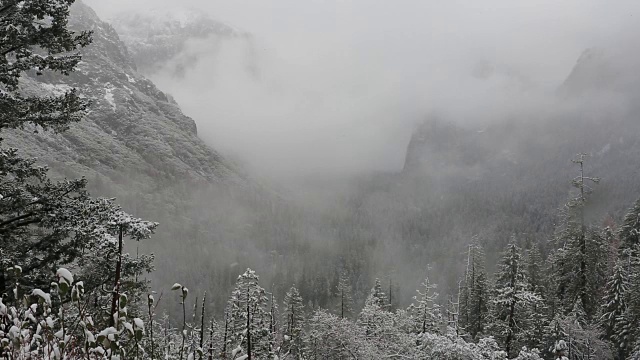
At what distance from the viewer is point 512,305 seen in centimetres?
3022

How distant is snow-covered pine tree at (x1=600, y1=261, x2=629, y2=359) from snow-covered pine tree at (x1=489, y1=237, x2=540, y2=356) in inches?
247

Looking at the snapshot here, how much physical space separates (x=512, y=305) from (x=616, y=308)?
974cm

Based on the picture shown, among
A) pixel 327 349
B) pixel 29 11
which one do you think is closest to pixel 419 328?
pixel 327 349

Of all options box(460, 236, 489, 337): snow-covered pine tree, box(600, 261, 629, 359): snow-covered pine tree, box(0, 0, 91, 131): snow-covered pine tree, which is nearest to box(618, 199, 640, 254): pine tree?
box(600, 261, 629, 359): snow-covered pine tree

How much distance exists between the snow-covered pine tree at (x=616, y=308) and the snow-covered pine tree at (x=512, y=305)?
6.26 meters

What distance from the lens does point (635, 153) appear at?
17312 centimetres

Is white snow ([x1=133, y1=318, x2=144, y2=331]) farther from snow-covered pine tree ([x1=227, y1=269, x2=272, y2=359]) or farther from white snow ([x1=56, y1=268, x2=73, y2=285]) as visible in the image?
snow-covered pine tree ([x1=227, y1=269, x2=272, y2=359])

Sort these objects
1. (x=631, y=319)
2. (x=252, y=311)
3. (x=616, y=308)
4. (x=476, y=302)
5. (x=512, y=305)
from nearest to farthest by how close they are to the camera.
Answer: (x=252, y=311) → (x=512, y=305) → (x=631, y=319) → (x=616, y=308) → (x=476, y=302)

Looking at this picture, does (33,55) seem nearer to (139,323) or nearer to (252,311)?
(139,323)

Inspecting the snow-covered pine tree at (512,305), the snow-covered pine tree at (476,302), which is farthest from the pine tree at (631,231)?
the snow-covered pine tree at (512,305)

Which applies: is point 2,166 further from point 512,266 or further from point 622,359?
point 622,359

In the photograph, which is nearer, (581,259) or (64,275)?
(64,275)

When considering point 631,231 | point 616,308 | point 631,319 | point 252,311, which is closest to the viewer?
point 252,311

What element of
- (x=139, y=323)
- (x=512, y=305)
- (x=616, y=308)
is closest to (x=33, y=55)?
(x=139, y=323)
